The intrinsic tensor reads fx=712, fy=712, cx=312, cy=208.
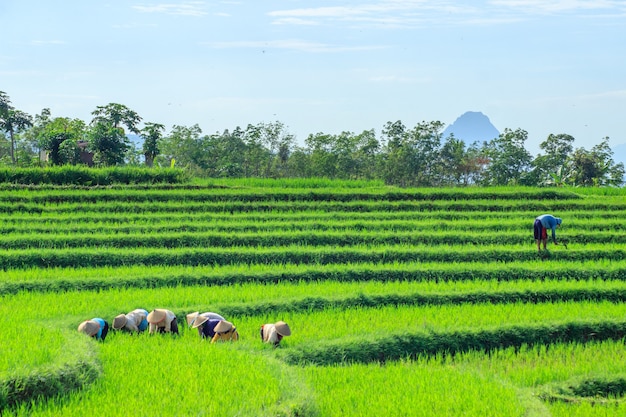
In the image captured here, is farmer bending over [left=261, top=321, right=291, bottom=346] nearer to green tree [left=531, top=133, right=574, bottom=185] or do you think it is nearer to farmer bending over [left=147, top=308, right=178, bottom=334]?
farmer bending over [left=147, top=308, right=178, bottom=334]

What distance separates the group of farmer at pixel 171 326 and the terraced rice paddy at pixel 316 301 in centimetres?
17

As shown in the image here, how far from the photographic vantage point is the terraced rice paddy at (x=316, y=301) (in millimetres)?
6309

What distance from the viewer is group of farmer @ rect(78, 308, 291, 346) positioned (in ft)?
26.9

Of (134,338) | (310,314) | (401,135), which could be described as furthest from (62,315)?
(401,135)

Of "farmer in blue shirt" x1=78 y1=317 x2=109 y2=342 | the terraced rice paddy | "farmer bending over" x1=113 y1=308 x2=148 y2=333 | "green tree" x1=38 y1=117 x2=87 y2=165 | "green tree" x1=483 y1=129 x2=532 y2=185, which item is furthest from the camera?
"green tree" x1=483 y1=129 x2=532 y2=185

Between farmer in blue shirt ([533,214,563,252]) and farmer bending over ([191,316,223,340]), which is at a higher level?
farmer in blue shirt ([533,214,563,252])

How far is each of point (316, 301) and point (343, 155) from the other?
99.1 ft

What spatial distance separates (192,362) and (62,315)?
3508mm

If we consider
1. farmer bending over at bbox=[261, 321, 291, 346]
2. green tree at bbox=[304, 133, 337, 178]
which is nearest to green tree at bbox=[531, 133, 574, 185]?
green tree at bbox=[304, 133, 337, 178]

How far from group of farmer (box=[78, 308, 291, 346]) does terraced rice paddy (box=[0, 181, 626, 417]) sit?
0.57 ft

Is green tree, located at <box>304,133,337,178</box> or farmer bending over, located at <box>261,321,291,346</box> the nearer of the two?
farmer bending over, located at <box>261,321,291,346</box>

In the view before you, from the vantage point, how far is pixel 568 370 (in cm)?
775

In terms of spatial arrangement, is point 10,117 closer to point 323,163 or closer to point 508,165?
point 323,163

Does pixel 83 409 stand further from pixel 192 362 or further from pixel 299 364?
pixel 299 364
